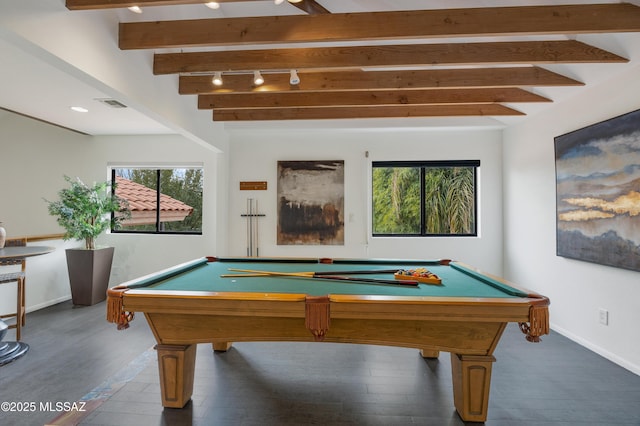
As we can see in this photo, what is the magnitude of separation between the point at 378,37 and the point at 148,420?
2881mm

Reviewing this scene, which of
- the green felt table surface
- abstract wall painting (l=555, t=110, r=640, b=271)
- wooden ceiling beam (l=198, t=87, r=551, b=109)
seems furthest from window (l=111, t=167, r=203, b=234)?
abstract wall painting (l=555, t=110, r=640, b=271)

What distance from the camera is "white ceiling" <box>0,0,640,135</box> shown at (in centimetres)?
192

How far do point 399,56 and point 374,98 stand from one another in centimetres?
94

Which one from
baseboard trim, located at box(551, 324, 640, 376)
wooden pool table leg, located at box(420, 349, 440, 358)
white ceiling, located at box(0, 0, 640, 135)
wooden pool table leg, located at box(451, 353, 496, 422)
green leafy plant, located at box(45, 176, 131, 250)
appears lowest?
baseboard trim, located at box(551, 324, 640, 376)

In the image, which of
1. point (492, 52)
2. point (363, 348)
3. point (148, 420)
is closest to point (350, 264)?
point (363, 348)

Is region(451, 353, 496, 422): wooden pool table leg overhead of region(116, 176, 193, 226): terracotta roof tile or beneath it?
beneath

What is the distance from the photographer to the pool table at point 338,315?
1.68 meters

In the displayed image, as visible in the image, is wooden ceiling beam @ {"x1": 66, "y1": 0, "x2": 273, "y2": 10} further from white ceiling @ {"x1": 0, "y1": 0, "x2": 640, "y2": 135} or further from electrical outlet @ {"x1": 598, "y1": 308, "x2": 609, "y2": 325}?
electrical outlet @ {"x1": 598, "y1": 308, "x2": 609, "y2": 325}

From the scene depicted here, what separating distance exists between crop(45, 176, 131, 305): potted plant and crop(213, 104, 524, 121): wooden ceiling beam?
1.95 meters

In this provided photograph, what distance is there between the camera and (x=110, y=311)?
1.78 metres

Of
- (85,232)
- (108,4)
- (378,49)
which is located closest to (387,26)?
(378,49)

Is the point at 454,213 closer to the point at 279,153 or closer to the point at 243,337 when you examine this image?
the point at 279,153

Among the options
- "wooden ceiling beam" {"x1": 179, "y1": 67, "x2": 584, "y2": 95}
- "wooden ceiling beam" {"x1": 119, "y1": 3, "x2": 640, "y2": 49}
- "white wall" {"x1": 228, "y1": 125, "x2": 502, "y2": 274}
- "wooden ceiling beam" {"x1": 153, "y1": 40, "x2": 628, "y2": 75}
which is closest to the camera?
"wooden ceiling beam" {"x1": 119, "y1": 3, "x2": 640, "y2": 49}

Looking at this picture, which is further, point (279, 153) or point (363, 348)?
point (279, 153)
